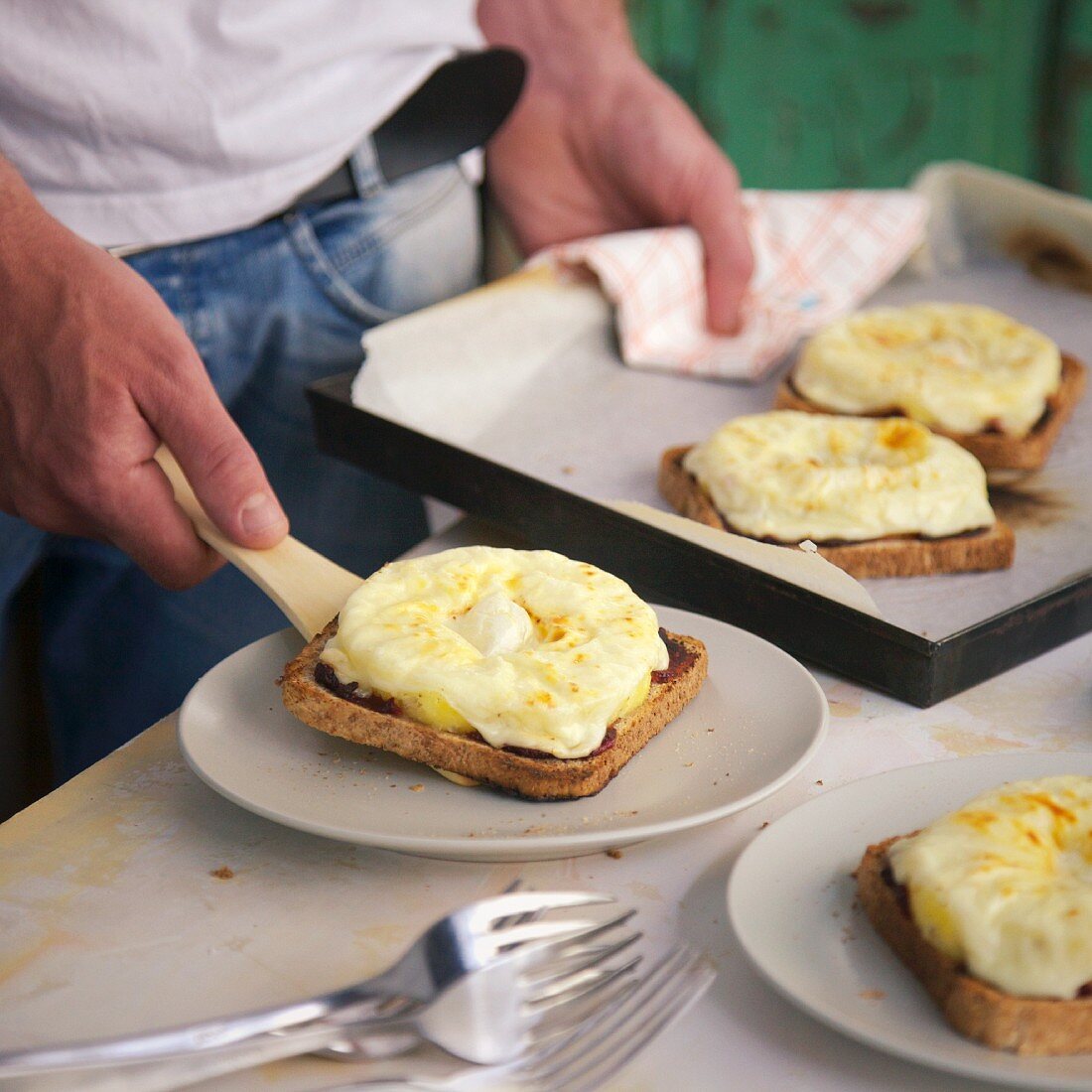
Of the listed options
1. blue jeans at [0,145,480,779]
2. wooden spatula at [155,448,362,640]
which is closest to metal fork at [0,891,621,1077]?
wooden spatula at [155,448,362,640]

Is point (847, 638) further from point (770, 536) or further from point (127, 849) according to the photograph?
point (127, 849)

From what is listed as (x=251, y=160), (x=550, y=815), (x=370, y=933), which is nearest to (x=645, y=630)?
(x=550, y=815)

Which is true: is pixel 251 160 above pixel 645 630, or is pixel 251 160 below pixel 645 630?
above

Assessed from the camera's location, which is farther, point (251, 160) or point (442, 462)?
point (251, 160)

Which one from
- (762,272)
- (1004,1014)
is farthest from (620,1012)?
(762,272)

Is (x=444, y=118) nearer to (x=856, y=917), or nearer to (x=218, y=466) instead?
(x=218, y=466)
